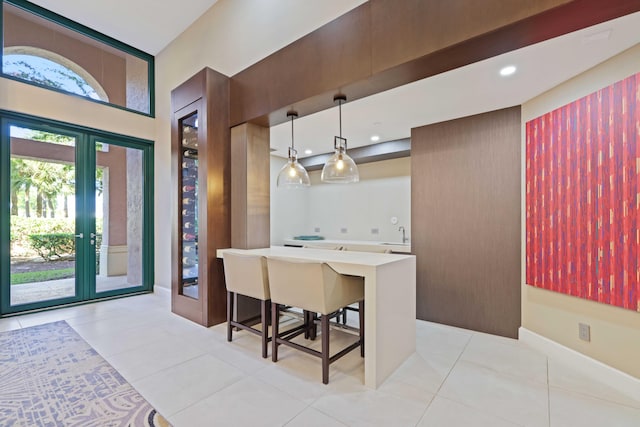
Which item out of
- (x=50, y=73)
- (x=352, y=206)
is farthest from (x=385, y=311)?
(x=50, y=73)

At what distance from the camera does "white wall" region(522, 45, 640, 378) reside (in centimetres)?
218

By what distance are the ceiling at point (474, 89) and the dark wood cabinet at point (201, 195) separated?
1012 mm

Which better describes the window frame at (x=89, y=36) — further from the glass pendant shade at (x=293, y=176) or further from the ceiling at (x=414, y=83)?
the glass pendant shade at (x=293, y=176)

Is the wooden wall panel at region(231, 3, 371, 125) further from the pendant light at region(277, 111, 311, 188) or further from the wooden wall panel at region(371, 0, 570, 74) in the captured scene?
the pendant light at region(277, 111, 311, 188)

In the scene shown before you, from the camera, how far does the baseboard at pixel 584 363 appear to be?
2.14 metres

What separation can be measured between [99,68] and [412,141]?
16.3 ft

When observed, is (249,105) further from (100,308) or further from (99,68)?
(100,308)

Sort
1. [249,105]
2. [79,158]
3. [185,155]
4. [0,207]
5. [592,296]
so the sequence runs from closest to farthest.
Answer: [592,296]
[249,105]
[0,207]
[185,155]
[79,158]

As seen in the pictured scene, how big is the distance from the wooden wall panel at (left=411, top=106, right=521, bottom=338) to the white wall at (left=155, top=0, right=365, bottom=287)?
6.57 ft

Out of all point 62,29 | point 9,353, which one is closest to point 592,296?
point 9,353

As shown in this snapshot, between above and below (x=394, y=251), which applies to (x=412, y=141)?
above

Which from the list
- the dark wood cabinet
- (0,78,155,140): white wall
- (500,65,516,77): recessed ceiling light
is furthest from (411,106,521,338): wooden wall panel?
(0,78,155,140): white wall

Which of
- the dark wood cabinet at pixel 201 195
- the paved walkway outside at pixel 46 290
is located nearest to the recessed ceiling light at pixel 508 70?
the dark wood cabinet at pixel 201 195

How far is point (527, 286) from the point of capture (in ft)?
10.3
